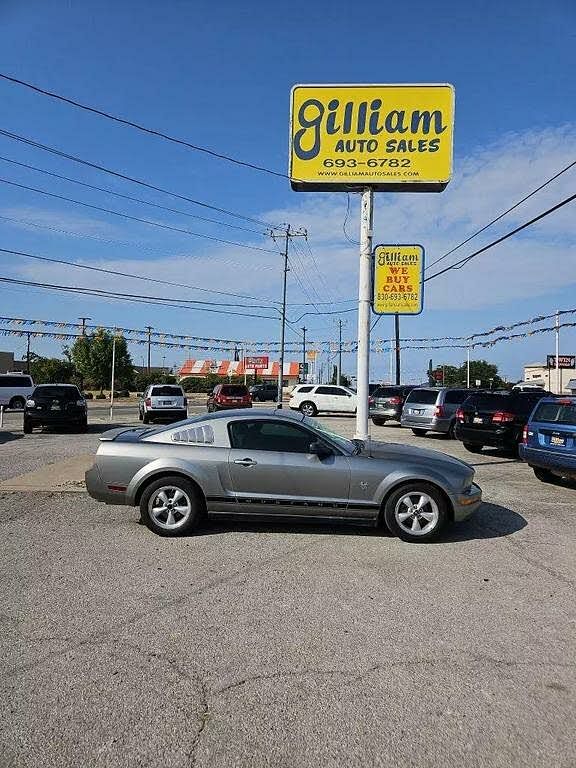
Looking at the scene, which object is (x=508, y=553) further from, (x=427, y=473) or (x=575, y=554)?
(x=427, y=473)

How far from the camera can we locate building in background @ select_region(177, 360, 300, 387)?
97.8 m

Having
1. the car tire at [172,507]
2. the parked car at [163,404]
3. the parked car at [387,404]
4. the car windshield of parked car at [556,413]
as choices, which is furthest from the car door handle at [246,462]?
the parked car at [387,404]

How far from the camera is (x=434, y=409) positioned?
19625mm

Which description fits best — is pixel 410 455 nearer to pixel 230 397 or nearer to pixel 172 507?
pixel 172 507

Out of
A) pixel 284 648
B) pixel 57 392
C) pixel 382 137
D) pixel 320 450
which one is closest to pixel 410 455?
pixel 320 450

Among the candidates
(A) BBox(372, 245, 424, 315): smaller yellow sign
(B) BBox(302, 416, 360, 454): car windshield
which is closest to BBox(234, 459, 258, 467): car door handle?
(B) BBox(302, 416, 360, 454): car windshield

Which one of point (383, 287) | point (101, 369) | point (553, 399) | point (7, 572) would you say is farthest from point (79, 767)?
point (101, 369)

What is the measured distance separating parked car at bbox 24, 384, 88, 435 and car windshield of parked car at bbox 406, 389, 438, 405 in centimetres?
1102

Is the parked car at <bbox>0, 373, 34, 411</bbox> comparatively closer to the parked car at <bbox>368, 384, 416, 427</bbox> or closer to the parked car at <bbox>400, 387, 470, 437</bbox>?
the parked car at <bbox>368, 384, 416, 427</bbox>

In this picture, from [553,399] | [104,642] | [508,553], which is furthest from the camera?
[553,399]

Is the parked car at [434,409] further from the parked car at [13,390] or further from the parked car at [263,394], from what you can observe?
the parked car at [263,394]

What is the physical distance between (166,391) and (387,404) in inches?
368

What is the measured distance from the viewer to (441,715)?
3.15 meters

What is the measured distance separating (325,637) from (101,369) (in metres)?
66.6
